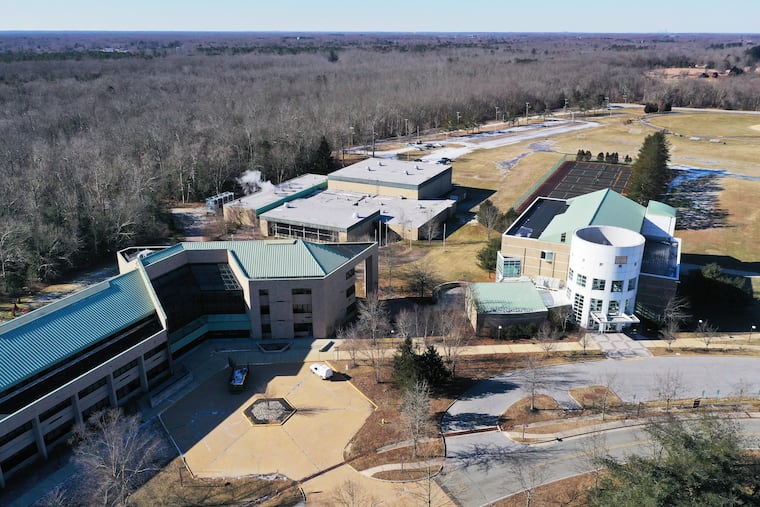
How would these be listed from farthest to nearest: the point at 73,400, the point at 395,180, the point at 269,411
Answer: the point at 395,180 → the point at 269,411 → the point at 73,400

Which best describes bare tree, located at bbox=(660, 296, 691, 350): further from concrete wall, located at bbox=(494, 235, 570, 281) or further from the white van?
the white van

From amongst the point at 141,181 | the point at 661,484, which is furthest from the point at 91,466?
the point at 141,181

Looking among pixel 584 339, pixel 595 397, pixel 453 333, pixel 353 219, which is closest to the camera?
pixel 595 397

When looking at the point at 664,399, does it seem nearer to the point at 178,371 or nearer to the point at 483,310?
the point at 483,310

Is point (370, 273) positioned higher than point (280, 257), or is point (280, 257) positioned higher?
point (280, 257)

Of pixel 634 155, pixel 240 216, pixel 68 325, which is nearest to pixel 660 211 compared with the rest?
pixel 240 216

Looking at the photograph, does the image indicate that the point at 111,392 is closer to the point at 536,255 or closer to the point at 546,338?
the point at 546,338

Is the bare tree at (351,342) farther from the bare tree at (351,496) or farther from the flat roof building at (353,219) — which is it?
the flat roof building at (353,219)
